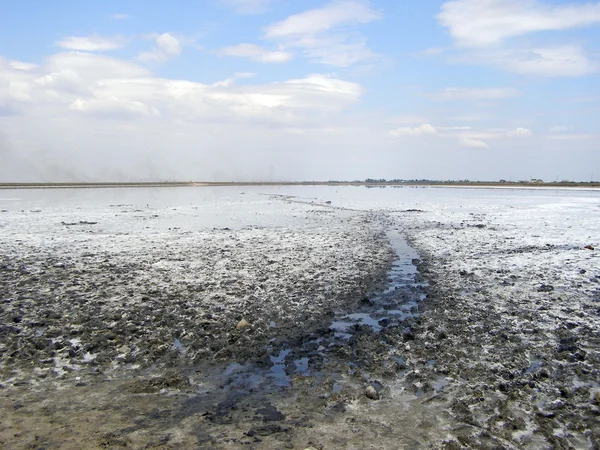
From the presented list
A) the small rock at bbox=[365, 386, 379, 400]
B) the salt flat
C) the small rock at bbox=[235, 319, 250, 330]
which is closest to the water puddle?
the salt flat

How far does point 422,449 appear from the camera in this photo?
512cm

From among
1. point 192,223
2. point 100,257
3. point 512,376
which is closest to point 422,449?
point 512,376

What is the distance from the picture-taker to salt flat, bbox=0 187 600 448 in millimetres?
5539

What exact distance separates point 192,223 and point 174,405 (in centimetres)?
2702

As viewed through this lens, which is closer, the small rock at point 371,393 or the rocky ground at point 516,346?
the rocky ground at point 516,346

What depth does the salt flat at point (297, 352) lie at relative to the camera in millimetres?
5539

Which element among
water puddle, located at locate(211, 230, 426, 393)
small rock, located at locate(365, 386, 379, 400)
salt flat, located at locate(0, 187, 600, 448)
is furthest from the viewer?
water puddle, located at locate(211, 230, 426, 393)

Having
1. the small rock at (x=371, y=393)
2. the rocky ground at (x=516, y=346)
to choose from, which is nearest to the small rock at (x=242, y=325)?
A: the rocky ground at (x=516, y=346)

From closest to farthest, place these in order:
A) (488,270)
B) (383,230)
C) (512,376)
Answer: (512,376) → (488,270) → (383,230)

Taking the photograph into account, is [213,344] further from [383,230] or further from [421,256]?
[383,230]

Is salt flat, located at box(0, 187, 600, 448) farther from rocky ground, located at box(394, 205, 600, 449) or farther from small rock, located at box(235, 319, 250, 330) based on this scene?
small rock, located at box(235, 319, 250, 330)

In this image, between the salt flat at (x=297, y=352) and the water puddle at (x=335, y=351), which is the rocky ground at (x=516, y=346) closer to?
the salt flat at (x=297, y=352)

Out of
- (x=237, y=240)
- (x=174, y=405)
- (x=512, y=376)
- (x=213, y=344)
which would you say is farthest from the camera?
(x=237, y=240)

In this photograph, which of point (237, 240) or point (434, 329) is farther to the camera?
point (237, 240)
